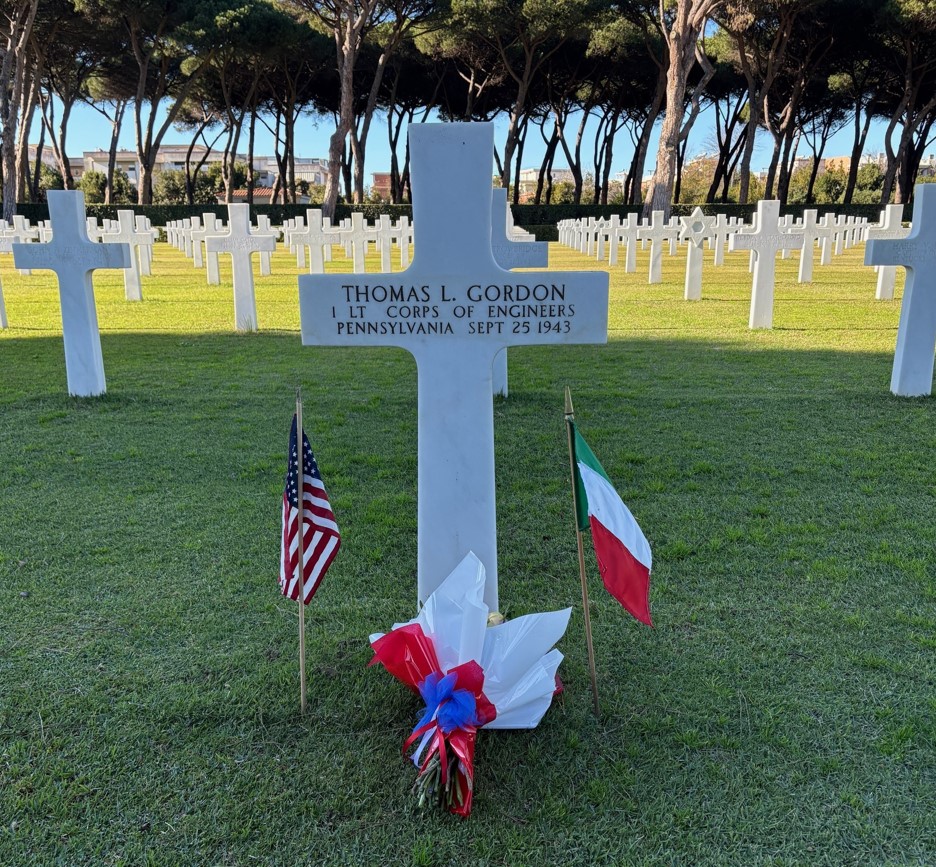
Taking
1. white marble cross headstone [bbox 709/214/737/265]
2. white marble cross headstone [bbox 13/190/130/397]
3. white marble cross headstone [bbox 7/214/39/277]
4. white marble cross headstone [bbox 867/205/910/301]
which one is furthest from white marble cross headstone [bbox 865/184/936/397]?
white marble cross headstone [bbox 7/214/39/277]

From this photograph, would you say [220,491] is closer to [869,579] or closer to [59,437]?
[59,437]

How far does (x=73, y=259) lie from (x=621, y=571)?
488 centimetres

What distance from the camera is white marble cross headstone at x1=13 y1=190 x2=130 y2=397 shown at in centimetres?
555

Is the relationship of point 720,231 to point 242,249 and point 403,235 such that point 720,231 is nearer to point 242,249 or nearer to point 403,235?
point 403,235

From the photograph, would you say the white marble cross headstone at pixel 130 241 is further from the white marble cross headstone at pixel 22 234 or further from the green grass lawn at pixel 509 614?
the green grass lawn at pixel 509 614

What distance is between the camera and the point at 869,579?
3.05 m

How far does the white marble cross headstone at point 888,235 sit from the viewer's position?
36.9ft

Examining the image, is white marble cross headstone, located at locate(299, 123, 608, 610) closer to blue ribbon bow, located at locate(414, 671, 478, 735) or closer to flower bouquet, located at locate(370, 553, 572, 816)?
flower bouquet, located at locate(370, 553, 572, 816)

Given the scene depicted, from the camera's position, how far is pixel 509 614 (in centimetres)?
285

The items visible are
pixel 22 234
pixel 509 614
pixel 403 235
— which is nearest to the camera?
pixel 509 614

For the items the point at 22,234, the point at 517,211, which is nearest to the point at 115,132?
the point at 517,211

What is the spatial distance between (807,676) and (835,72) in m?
40.7

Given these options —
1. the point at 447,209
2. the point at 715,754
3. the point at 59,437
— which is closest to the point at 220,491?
the point at 59,437

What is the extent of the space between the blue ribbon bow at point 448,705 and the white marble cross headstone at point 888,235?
31.0 ft
